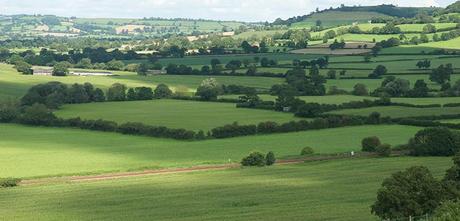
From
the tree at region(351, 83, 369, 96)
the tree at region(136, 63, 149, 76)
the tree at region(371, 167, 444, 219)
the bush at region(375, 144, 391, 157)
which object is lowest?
the tree at region(136, 63, 149, 76)

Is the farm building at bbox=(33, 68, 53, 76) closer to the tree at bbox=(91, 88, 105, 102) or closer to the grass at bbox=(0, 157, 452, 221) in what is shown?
the tree at bbox=(91, 88, 105, 102)

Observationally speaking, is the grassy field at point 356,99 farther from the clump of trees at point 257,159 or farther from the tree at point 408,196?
the tree at point 408,196

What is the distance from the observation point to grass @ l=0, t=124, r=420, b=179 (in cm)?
7669

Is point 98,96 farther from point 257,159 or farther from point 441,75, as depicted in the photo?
point 257,159

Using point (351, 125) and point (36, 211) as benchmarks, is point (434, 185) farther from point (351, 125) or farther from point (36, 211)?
point (351, 125)

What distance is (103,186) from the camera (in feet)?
215

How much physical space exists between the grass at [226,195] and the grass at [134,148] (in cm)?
760

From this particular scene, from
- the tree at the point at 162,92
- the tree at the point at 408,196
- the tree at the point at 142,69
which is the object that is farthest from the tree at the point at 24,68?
the tree at the point at 408,196

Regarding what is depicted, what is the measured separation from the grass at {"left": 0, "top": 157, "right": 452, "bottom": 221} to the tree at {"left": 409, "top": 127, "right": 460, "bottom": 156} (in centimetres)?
366

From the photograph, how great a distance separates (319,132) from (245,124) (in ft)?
31.2

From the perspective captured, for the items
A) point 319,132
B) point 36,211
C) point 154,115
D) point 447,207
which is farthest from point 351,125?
point 447,207

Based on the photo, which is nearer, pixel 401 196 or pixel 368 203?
pixel 401 196

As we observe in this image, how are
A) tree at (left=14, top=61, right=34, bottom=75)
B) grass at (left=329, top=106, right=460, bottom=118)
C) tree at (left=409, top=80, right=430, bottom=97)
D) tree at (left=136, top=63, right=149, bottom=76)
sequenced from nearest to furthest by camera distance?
grass at (left=329, top=106, right=460, bottom=118), tree at (left=409, top=80, right=430, bottom=97), tree at (left=14, top=61, right=34, bottom=75), tree at (left=136, top=63, right=149, bottom=76)

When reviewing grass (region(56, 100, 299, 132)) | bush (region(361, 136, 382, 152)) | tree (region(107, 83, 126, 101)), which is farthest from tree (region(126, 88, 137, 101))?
bush (region(361, 136, 382, 152))
